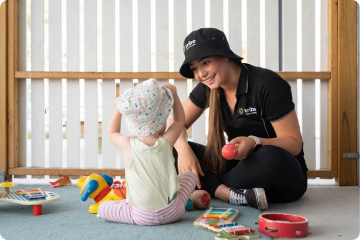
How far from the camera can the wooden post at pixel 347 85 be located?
9.46 feet

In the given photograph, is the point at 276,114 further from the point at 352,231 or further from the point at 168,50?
the point at 168,50

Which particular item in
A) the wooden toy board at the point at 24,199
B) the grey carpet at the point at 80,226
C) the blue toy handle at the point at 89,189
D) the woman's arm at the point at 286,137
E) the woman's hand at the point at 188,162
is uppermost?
the woman's arm at the point at 286,137

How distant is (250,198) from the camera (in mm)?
2006

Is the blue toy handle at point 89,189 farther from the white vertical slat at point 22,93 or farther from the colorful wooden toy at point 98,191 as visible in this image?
the white vertical slat at point 22,93

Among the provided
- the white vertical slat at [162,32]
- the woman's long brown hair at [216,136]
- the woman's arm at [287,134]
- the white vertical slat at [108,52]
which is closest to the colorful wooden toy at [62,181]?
the white vertical slat at [108,52]

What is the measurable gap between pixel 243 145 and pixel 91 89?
150cm

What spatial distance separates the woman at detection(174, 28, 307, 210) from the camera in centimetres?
202

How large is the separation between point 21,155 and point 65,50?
32.9 inches

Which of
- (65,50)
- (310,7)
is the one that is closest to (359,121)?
(310,7)

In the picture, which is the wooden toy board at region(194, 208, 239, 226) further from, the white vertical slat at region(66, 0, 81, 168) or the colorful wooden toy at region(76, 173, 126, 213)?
the white vertical slat at region(66, 0, 81, 168)

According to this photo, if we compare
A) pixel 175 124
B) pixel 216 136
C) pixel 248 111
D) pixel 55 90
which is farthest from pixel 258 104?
pixel 55 90

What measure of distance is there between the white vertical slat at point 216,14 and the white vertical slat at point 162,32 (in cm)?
33

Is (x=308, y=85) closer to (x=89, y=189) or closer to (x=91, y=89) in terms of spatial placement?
(x=91, y=89)

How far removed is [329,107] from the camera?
2988mm
